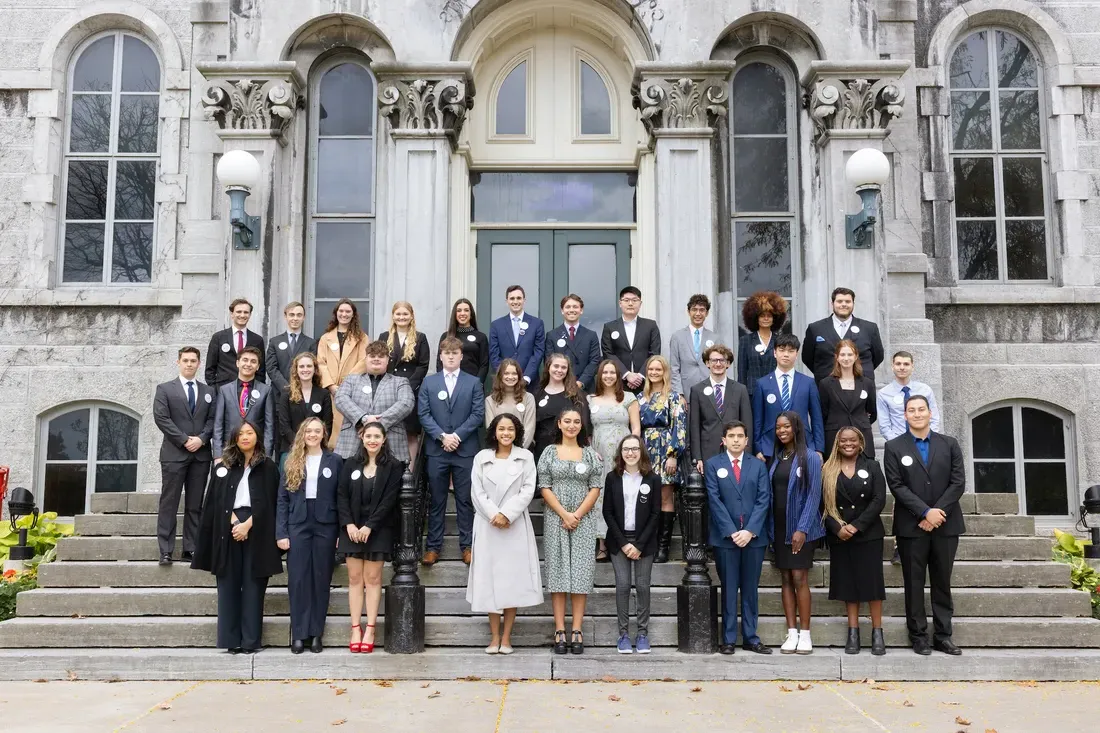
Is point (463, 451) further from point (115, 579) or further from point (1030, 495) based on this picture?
point (1030, 495)

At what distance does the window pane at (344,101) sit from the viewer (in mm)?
12758

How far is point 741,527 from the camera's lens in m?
8.66

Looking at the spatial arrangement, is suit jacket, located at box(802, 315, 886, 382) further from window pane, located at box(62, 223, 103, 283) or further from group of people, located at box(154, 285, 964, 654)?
window pane, located at box(62, 223, 103, 283)

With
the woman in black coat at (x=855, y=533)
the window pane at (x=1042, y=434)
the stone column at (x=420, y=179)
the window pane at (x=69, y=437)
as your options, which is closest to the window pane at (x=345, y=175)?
the stone column at (x=420, y=179)

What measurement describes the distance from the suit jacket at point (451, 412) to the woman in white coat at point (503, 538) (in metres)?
0.58

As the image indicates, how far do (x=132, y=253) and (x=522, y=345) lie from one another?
627cm

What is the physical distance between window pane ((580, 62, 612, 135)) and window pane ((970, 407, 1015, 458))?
6137mm

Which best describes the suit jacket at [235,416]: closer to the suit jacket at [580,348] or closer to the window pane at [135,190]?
the suit jacket at [580,348]

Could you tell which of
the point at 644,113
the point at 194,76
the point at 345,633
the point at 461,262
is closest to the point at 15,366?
the point at 194,76

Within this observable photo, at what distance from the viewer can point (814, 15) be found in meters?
12.1

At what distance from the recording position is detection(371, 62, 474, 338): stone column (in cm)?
1186

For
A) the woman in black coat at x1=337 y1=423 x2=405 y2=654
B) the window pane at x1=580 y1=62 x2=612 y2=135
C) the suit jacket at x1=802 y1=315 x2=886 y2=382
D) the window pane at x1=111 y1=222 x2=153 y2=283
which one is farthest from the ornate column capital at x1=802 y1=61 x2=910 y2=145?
the window pane at x1=111 y1=222 x2=153 y2=283

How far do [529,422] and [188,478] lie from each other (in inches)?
129

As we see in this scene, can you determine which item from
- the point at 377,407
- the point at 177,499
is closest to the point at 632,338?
the point at 377,407
